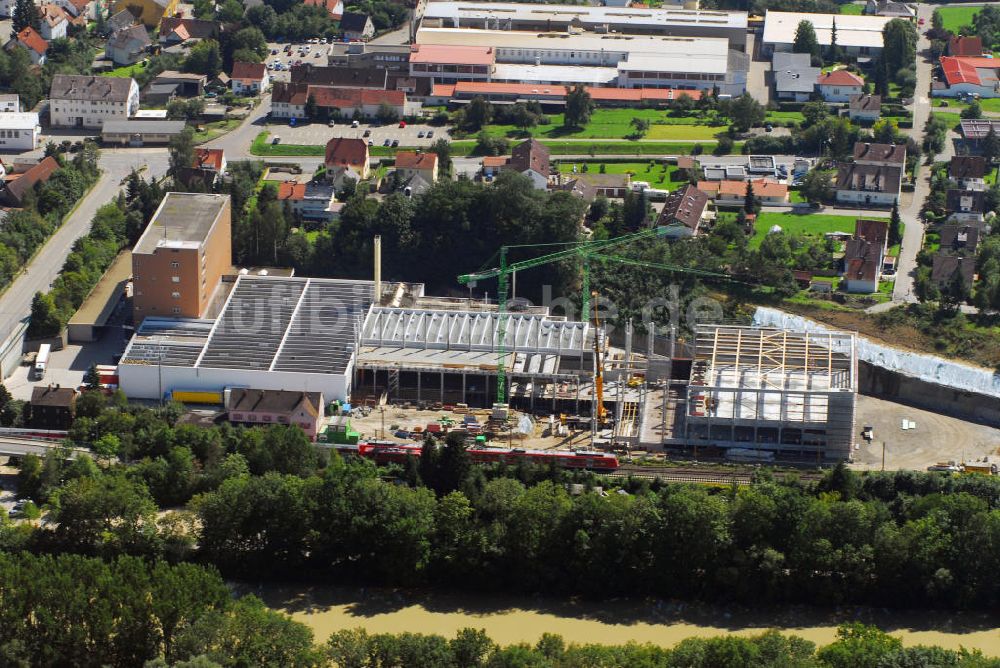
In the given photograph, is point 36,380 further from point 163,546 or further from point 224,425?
point 163,546

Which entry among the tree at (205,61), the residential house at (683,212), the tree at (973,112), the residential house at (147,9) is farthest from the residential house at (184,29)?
the tree at (973,112)

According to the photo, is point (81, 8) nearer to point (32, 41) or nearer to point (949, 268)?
point (32, 41)

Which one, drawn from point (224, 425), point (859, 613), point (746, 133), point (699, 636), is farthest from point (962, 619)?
point (746, 133)

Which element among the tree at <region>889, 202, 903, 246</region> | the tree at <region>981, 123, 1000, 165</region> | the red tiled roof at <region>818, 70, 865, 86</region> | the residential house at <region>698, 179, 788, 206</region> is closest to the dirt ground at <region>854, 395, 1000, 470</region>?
the tree at <region>889, 202, 903, 246</region>

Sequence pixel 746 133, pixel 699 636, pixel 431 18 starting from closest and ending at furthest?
pixel 699 636
pixel 746 133
pixel 431 18

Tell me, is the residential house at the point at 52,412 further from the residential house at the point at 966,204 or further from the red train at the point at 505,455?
the residential house at the point at 966,204

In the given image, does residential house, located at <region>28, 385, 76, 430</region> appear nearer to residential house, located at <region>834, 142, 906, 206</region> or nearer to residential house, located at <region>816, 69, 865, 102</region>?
residential house, located at <region>834, 142, 906, 206</region>

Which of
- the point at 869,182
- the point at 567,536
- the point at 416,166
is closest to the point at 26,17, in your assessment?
the point at 416,166
